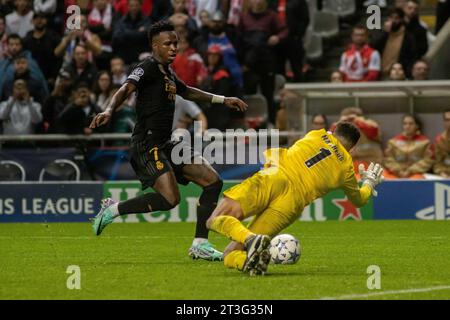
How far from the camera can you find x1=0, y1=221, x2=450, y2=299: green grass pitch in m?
8.20

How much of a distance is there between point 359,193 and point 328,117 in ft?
30.4

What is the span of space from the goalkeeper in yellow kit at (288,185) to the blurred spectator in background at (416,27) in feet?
33.1

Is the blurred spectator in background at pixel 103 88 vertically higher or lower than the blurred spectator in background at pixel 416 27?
lower

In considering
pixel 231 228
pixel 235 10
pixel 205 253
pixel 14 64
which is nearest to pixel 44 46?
pixel 14 64

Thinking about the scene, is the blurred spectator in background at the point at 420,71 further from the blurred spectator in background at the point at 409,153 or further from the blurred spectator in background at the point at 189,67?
the blurred spectator in background at the point at 189,67

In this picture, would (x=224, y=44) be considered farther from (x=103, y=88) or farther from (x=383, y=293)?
(x=383, y=293)

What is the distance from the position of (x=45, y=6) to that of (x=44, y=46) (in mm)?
1142

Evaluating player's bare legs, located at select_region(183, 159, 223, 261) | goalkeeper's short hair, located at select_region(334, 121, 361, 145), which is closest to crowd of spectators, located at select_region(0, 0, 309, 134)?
player's bare legs, located at select_region(183, 159, 223, 261)

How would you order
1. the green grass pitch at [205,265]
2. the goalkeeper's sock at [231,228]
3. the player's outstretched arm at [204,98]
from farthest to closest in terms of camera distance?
the player's outstretched arm at [204,98], the goalkeeper's sock at [231,228], the green grass pitch at [205,265]

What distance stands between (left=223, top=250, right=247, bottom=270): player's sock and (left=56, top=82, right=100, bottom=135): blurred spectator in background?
945 centimetres

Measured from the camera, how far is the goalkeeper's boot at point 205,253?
10.9m

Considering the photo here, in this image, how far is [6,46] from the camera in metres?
21.1

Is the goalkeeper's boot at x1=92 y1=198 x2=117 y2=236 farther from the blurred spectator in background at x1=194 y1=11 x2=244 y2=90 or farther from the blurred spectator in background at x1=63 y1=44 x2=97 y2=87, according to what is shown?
the blurred spectator in background at x1=63 y1=44 x2=97 y2=87

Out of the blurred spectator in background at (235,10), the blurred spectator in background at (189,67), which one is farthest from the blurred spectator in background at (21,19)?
the blurred spectator in background at (235,10)
